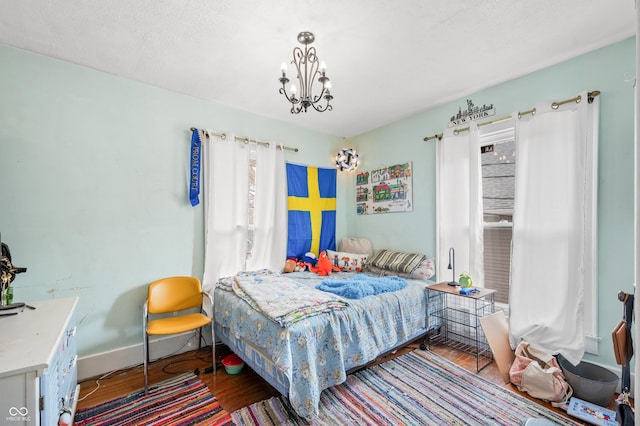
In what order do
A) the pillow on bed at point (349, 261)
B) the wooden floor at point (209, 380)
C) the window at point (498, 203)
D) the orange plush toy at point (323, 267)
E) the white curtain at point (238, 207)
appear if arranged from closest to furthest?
1. the wooden floor at point (209, 380)
2. the window at point (498, 203)
3. the white curtain at point (238, 207)
4. the orange plush toy at point (323, 267)
5. the pillow on bed at point (349, 261)

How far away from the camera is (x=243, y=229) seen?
3119 millimetres

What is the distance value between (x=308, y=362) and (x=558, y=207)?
2.30 meters

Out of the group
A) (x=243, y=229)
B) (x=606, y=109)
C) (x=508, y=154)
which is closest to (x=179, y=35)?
(x=243, y=229)

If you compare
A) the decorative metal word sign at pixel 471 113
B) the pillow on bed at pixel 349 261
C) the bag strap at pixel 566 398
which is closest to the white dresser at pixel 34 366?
the pillow on bed at pixel 349 261

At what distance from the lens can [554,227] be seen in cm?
229

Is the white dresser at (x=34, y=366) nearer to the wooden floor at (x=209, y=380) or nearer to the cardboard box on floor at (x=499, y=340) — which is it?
the wooden floor at (x=209, y=380)

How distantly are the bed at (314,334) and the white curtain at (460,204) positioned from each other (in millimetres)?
486

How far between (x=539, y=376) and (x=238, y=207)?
9.83 feet

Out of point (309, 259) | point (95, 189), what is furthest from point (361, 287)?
point (95, 189)

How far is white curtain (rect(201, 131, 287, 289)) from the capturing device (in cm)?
291

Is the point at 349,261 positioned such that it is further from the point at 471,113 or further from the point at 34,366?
the point at 34,366

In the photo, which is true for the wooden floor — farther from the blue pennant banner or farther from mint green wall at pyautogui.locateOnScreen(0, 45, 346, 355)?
the blue pennant banner

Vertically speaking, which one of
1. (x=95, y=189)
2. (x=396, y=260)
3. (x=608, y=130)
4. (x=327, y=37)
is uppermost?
(x=327, y=37)

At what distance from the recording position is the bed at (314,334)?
5.80 feet
